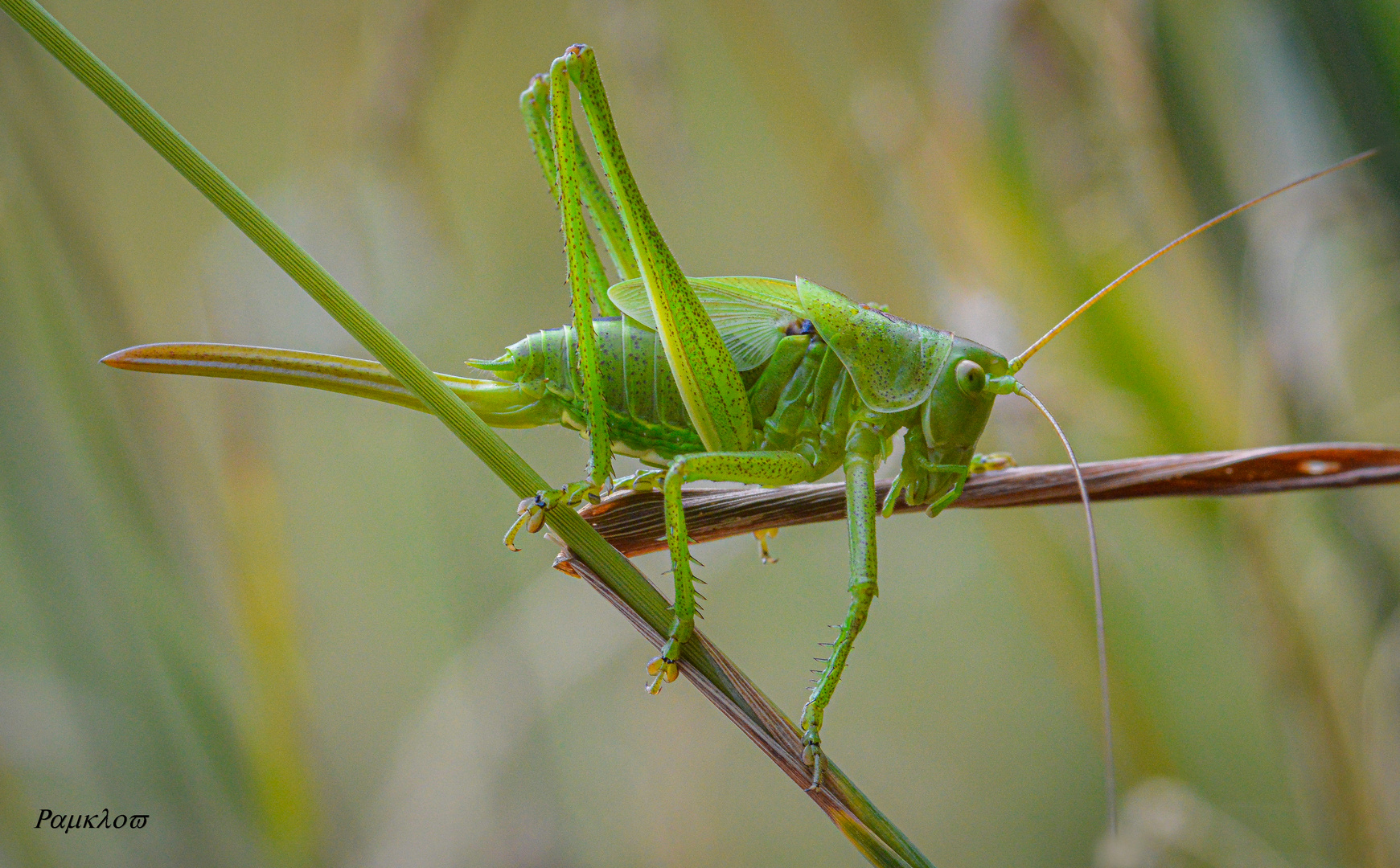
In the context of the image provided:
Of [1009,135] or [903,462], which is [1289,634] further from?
[1009,135]

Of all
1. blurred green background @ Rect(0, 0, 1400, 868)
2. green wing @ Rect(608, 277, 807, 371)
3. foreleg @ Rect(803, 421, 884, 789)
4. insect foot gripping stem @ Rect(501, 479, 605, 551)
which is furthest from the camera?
green wing @ Rect(608, 277, 807, 371)

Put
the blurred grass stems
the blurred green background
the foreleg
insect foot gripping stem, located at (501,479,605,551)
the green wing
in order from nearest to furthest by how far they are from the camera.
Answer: the blurred grass stems < insect foot gripping stem, located at (501,479,605,551) < the foreleg < the blurred green background < the green wing

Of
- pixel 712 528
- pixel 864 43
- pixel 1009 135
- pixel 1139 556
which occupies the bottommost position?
pixel 1139 556

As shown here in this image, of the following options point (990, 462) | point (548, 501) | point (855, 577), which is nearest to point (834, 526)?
point (990, 462)

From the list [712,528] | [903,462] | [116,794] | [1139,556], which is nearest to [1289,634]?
[903,462]

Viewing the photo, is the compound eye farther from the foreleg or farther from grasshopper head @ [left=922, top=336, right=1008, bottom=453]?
the foreleg

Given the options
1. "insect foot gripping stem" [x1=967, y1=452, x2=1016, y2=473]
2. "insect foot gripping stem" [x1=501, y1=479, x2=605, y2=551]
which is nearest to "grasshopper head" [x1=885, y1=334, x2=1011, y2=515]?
"insect foot gripping stem" [x1=967, y1=452, x2=1016, y2=473]

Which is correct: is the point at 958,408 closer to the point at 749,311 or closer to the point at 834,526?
the point at 749,311
